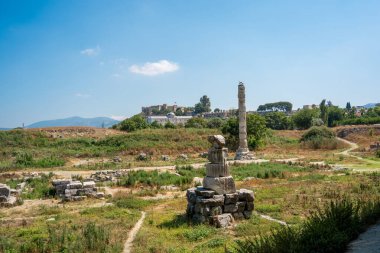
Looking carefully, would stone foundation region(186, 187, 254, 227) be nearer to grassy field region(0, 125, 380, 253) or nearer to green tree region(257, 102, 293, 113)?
grassy field region(0, 125, 380, 253)

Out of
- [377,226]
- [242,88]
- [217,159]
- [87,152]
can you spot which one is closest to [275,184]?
[217,159]

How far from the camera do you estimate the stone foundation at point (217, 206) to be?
1155 centimetres

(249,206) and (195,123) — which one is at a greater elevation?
(195,123)

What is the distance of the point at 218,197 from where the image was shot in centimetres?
1186

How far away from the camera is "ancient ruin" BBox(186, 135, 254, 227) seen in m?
11.7

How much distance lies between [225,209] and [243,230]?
1537 mm

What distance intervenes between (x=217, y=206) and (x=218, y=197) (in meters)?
0.31

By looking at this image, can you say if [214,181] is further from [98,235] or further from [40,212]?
[40,212]

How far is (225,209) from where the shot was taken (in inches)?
471

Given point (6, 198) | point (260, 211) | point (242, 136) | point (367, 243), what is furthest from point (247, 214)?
point (242, 136)

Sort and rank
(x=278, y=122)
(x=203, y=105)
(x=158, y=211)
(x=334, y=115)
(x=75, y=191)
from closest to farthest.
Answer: (x=158, y=211)
(x=75, y=191)
(x=278, y=122)
(x=334, y=115)
(x=203, y=105)

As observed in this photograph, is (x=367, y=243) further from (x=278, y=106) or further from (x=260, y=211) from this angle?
(x=278, y=106)

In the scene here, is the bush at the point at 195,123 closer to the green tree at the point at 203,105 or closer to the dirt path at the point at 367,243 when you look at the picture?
the dirt path at the point at 367,243

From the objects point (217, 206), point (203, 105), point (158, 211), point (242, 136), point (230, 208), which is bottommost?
point (158, 211)
